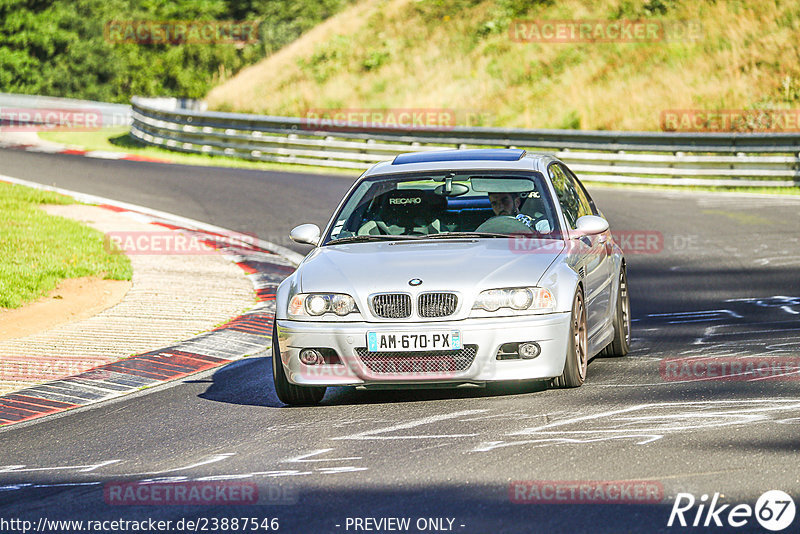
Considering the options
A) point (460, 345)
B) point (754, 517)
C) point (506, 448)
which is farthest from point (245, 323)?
point (754, 517)

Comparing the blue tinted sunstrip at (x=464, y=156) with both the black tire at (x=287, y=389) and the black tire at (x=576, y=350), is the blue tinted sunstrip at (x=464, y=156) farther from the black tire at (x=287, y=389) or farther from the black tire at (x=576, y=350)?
the black tire at (x=287, y=389)

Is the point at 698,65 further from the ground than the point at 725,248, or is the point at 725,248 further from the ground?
the point at 698,65

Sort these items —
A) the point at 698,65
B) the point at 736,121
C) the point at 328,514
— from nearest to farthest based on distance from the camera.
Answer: the point at 328,514 → the point at 736,121 → the point at 698,65

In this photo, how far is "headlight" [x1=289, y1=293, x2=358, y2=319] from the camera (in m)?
7.41

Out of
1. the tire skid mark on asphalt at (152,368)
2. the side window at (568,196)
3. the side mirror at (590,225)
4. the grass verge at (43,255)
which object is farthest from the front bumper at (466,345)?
the grass verge at (43,255)

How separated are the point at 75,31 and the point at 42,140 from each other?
1847 inches

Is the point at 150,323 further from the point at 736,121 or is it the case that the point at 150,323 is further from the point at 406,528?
the point at 736,121

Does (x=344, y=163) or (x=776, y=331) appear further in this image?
(x=344, y=163)

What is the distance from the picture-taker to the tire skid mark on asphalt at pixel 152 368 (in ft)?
27.1

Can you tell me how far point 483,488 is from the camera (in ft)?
17.6

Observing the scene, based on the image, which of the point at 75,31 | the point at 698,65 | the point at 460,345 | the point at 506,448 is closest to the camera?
the point at 506,448

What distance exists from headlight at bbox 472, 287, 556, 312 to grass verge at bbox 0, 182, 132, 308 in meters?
6.05

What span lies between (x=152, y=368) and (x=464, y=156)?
2870 millimetres

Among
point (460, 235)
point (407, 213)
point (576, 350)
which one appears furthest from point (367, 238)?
point (576, 350)
